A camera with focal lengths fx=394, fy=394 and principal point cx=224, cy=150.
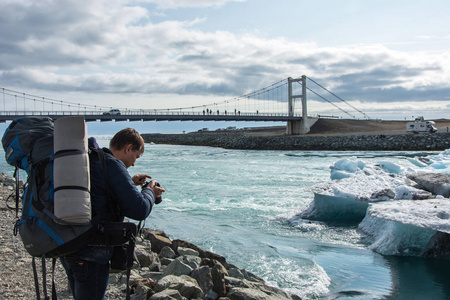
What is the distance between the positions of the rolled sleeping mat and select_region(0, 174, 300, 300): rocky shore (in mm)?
1257

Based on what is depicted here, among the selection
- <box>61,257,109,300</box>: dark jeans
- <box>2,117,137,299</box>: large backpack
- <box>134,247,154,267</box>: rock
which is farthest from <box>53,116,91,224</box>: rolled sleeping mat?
<box>134,247,154,267</box>: rock

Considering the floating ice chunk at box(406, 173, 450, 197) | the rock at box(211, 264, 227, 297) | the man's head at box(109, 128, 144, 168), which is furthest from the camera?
the floating ice chunk at box(406, 173, 450, 197)

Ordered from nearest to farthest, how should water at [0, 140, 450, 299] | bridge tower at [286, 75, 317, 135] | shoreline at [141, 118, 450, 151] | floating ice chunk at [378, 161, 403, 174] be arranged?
water at [0, 140, 450, 299] < floating ice chunk at [378, 161, 403, 174] < shoreline at [141, 118, 450, 151] < bridge tower at [286, 75, 317, 135]

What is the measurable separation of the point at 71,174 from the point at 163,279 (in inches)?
85.0

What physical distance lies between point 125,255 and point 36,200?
0.55 m

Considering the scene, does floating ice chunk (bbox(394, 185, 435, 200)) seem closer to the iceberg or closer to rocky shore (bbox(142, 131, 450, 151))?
the iceberg

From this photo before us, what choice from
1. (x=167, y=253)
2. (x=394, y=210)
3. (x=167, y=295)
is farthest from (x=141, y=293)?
(x=394, y=210)

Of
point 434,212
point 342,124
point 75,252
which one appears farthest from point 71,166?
point 342,124

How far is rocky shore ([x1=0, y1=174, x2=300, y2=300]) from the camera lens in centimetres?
345

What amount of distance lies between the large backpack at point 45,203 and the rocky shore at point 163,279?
3.40 ft

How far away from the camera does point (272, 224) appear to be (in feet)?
26.7

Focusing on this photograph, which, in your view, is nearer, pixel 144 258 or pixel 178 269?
pixel 178 269

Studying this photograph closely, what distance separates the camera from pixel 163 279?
12.2 ft

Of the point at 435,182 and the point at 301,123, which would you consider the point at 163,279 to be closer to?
the point at 435,182
